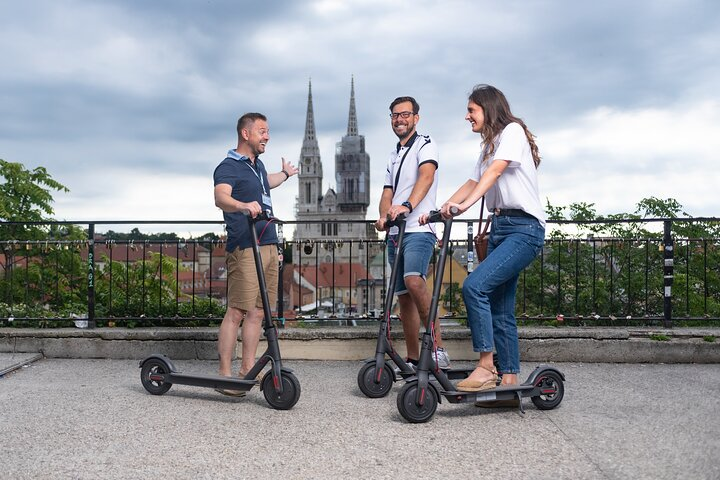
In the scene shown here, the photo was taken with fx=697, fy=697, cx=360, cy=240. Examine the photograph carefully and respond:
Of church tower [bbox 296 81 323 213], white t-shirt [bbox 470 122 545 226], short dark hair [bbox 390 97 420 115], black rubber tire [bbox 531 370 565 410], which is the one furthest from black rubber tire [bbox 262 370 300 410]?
church tower [bbox 296 81 323 213]

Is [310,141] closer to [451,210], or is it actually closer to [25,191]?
[25,191]

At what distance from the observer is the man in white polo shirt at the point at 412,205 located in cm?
482

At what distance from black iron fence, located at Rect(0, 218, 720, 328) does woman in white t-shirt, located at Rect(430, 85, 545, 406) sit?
56.5 inches

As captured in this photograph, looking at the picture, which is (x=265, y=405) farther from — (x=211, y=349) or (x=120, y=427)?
(x=211, y=349)

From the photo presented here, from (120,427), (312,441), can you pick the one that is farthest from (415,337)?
(120,427)

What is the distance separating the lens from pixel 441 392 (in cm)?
420

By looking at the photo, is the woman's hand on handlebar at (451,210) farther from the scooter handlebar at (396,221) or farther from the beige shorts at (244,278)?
the beige shorts at (244,278)

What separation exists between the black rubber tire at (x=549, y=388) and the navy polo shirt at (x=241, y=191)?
207 centimetres

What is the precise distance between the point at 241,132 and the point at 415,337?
1.97 m

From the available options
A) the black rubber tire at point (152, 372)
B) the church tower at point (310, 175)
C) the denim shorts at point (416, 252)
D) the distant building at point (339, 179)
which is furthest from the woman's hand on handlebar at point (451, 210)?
the church tower at point (310, 175)

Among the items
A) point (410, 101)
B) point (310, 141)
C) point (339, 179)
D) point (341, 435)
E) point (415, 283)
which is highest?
point (310, 141)

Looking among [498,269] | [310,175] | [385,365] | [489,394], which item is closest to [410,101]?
[498,269]

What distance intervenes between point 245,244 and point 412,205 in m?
1.18

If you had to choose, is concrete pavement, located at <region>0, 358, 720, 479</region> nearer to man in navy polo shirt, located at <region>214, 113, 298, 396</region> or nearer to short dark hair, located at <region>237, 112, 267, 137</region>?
man in navy polo shirt, located at <region>214, 113, 298, 396</region>
